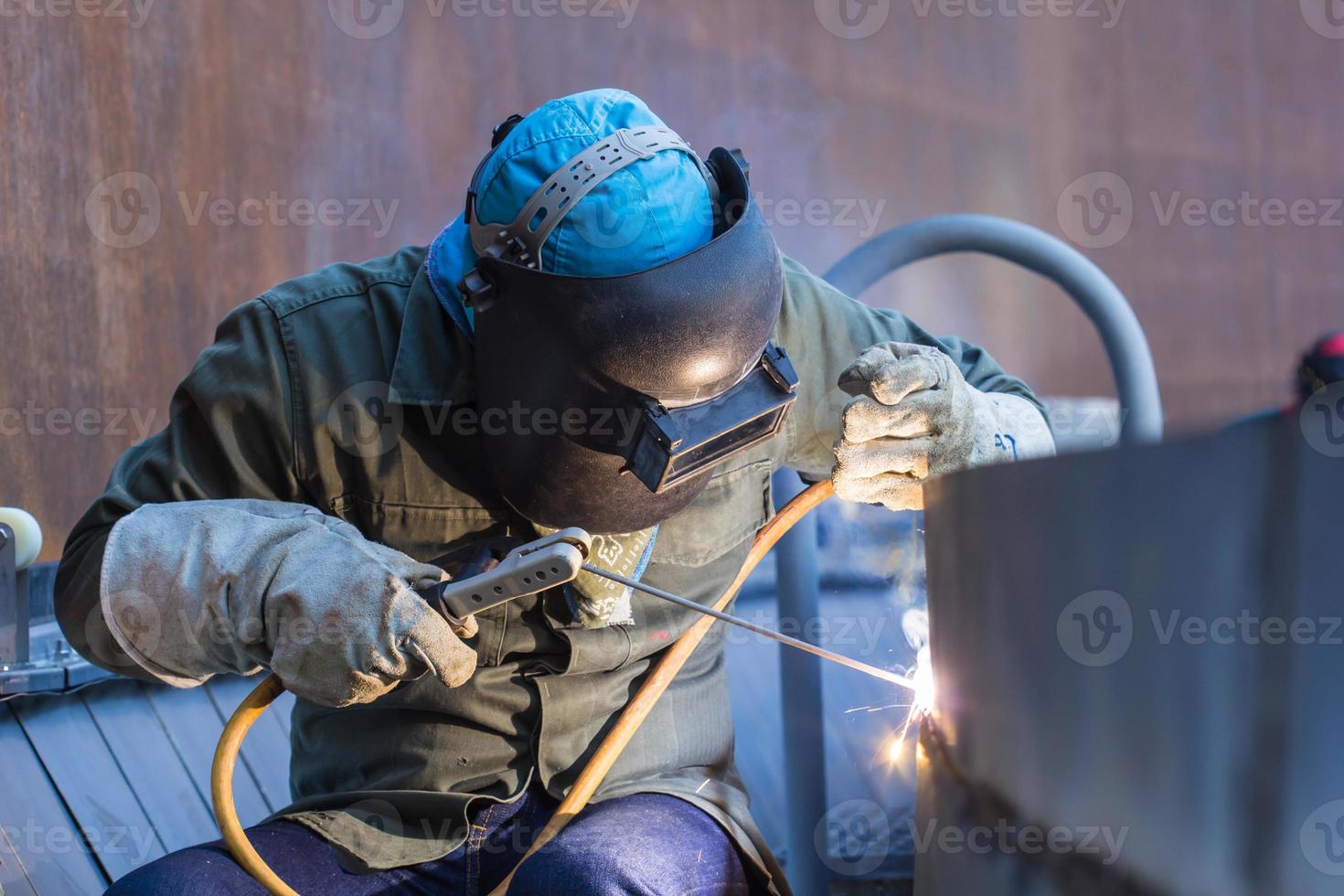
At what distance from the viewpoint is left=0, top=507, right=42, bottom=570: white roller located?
6.14 feet

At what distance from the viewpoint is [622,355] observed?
1.28m

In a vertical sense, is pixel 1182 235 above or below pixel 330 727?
above

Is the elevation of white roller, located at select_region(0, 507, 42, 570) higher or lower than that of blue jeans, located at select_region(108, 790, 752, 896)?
higher

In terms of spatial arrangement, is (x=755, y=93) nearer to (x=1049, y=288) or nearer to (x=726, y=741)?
(x=1049, y=288)

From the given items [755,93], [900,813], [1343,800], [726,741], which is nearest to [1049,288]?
[755,93]

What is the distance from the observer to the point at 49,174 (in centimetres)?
238

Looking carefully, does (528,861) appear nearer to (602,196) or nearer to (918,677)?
(918,677)

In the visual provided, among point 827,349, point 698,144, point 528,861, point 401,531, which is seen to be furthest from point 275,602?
point 698,144

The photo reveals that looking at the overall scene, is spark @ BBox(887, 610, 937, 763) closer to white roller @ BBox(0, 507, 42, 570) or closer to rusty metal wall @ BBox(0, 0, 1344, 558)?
rusty metal wall @ BBox(0, 0, 1344, 558)

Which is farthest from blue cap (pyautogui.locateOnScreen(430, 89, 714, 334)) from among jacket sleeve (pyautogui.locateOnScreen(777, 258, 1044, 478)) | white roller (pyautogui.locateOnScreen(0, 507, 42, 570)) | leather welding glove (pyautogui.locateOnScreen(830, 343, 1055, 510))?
white roller (pyautogui.locateOnScreen(0, 507, 42, 570))

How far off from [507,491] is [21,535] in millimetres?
900

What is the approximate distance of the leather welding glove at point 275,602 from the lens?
4.34 feet

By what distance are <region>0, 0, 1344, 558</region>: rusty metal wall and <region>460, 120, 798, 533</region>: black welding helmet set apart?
1.90ft

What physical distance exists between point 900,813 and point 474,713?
951 mm
